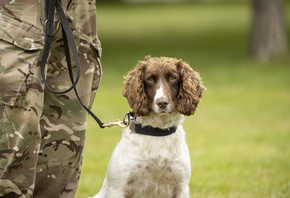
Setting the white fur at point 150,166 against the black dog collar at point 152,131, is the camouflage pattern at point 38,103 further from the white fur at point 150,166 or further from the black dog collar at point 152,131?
the black dog collar at point 152,131

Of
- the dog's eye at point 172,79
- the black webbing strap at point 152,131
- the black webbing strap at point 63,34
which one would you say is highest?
the black webbing strap at point 63,34

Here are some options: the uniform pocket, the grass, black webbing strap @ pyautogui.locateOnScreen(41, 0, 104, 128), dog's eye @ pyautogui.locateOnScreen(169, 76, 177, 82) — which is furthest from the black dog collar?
the grass

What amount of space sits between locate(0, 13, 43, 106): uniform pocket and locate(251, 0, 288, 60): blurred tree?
47.0 ft

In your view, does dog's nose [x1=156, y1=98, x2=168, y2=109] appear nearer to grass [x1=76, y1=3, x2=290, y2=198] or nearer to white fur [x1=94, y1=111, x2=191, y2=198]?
white fur [x1=94, y1=111, x2=191, y2=198]

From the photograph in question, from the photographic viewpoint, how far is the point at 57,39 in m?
4.53

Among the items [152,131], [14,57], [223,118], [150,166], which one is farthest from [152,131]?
[223,118]

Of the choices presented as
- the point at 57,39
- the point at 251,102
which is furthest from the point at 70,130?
the point at 251,102

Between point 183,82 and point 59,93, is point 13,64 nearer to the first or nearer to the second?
point 59,93

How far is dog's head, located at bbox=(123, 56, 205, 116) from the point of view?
4570mm

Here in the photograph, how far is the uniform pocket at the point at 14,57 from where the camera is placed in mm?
4082

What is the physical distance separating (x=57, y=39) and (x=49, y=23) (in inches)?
12.9

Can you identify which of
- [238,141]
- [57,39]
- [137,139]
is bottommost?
[238,141]

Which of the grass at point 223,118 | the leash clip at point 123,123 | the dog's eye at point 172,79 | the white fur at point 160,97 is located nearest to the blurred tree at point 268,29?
the grass at point 223,118

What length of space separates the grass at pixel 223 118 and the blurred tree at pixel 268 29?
1.38 ft
